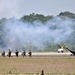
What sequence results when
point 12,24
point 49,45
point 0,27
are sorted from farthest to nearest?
1. point 49,45
2. point 0,27
3. point 12,24

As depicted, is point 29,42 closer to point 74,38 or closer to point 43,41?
point 43,41

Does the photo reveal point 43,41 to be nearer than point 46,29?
No

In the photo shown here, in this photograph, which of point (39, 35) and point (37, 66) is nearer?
point (37, 66)

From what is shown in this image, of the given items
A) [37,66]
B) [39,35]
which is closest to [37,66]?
[37,66]

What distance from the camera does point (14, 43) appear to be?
12775 centimetres

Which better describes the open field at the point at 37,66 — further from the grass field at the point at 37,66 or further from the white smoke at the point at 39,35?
the white smoke at the point at 39,35

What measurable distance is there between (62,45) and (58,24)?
7.60 metres

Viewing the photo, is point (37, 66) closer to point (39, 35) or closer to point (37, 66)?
point (37, 66)

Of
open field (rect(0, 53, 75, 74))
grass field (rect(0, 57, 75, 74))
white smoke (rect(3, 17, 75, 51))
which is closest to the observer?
grass field (rect(0, 57, 75, 74))

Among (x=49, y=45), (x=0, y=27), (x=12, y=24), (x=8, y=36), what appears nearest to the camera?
(x=12, y=24)

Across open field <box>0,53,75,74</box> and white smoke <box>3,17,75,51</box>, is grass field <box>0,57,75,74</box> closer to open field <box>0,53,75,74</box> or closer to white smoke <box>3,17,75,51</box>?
open field <box>0,53,75,74</box>

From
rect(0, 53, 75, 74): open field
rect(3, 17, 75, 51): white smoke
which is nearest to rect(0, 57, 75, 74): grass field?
rect(0, 53, 75, 74): open field

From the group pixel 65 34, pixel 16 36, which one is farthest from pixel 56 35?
pixel 16 36

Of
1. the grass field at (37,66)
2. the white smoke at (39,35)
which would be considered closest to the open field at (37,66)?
the grass field at (37,66)
